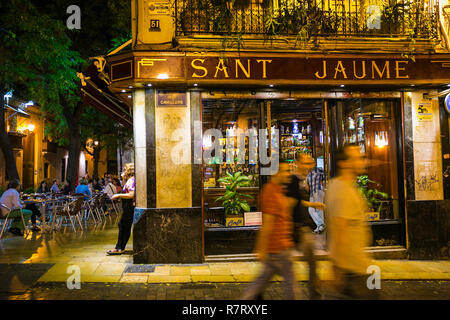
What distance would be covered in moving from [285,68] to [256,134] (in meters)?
1.67

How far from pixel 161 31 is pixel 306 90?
3.25 meters

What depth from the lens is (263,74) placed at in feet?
24.0

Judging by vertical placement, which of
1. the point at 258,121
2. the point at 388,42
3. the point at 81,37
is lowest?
the point at 258,121

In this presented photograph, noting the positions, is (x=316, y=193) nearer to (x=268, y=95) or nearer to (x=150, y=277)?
(x=268, y=95)

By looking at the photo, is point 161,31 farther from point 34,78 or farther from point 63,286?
point 34,78

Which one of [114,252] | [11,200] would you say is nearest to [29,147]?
[11,200]

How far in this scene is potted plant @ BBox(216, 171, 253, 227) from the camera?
7.92 meters

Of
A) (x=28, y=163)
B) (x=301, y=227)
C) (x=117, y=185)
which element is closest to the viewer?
(x=301, y=227)

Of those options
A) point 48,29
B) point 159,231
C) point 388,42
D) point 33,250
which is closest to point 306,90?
point 388,42

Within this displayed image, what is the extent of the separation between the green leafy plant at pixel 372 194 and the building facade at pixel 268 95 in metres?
0.03

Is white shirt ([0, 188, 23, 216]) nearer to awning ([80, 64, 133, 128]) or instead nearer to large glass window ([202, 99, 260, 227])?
awning ([80, 64, 133, 128])

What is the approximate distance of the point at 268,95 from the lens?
7.80 metres

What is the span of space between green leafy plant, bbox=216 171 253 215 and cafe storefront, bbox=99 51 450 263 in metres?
0.03

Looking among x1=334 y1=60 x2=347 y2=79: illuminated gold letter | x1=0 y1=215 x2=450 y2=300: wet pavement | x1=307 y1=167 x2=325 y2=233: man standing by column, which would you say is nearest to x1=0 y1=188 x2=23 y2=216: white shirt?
x1=0 y1=215 x2=450 y2=300: wet pavement
